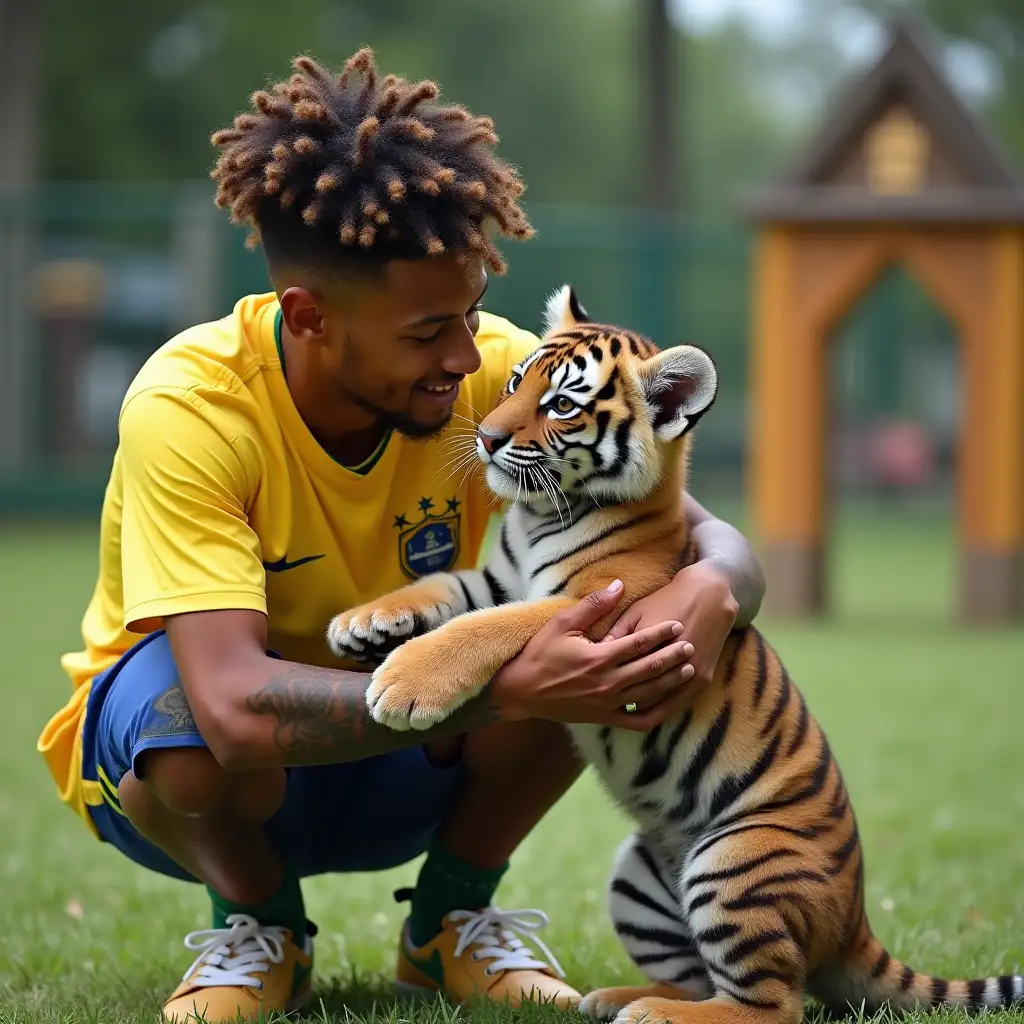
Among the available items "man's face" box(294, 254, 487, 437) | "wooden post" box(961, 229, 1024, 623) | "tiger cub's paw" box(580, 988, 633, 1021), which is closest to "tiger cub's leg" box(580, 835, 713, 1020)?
"tiger cub's paw" box(580, 988, 633, 1021)

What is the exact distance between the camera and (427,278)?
9.43ft

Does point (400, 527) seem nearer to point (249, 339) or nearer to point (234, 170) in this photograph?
point (249, 339)

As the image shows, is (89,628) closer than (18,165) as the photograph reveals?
Yes

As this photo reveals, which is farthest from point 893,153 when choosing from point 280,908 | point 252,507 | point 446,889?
point 280,908

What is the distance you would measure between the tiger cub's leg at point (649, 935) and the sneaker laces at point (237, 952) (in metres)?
0.60

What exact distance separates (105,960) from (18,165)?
603 inches

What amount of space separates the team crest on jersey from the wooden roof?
20.4 feet

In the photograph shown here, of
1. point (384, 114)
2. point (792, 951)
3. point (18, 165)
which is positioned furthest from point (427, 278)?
point (18, 165)

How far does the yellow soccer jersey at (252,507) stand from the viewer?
9.22ft

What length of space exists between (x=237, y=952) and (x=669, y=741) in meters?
0.91

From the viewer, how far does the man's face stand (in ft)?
9.46

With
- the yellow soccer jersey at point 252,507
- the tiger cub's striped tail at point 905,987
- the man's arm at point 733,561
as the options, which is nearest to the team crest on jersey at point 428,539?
the yellow soccer jersey at point 252,507

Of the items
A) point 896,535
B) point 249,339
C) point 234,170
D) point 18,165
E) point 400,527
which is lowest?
point 896,535

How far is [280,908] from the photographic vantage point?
3.12 m
